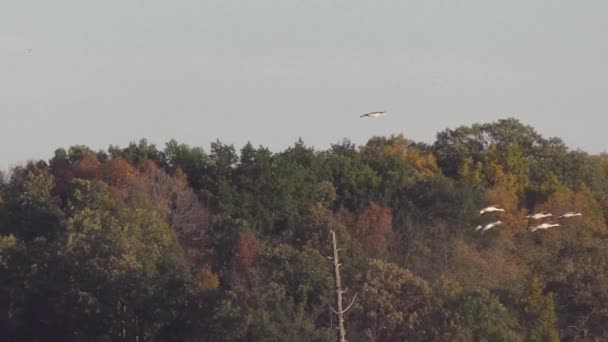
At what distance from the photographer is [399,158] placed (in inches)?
2164

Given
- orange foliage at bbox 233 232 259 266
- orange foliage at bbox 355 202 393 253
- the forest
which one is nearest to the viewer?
the forest

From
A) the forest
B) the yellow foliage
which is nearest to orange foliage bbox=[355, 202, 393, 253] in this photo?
the forest

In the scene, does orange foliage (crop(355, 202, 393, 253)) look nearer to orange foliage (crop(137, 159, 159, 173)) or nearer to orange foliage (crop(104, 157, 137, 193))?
orange foliage (crop(104, 157, 137, 193))

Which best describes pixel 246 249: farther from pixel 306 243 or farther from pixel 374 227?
pixel 374 227

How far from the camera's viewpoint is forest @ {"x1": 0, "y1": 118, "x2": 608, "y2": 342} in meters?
34.9

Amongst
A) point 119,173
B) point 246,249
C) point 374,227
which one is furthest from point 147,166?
point 246,249

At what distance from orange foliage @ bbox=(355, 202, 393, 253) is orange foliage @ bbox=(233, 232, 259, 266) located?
4.09 m

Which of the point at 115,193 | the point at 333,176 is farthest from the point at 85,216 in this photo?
the point at 333,176

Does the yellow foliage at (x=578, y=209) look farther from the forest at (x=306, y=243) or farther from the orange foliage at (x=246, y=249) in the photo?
the orange foliage at (x=246, y=249)

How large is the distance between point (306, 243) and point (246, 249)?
191 centimetres

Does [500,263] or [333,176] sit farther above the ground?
[333,176]

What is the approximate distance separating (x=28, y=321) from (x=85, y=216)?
3.47 m

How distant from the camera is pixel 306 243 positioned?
4319 cm

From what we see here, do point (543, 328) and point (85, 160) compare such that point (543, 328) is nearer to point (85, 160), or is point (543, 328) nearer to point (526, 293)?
point (526, 293)
